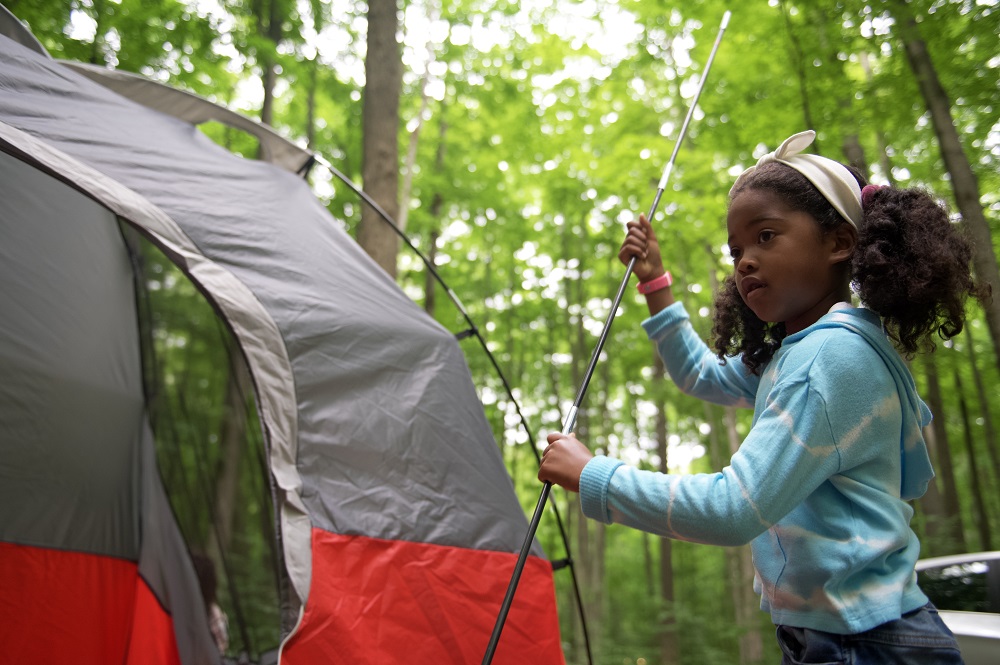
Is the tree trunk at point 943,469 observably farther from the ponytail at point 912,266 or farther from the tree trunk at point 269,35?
the tree trunk at point 269,35

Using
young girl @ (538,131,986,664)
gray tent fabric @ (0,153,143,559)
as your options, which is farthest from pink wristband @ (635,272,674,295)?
gray tent fabric @ (0,153,143,559)

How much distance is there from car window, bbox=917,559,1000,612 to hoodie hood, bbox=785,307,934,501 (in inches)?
95.6

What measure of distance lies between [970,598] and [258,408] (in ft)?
10.5

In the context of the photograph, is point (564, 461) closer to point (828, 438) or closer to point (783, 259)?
A: point (828, 438)

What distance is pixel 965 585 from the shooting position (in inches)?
127

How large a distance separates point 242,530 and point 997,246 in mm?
5120

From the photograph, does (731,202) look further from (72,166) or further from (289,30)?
(289,30)

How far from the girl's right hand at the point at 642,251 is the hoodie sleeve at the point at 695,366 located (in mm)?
125

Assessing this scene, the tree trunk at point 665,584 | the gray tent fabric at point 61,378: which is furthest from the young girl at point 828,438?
the tree trunk at point 665,584

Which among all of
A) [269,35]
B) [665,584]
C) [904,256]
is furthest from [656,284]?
[665,584]

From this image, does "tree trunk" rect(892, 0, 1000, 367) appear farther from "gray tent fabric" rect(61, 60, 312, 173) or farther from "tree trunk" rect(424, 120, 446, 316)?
"tree trunk" rect(424, 120, 446, 316)

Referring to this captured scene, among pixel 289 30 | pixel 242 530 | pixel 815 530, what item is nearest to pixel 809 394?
pixel 815 530

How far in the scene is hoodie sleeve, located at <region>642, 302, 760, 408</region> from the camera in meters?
1.71

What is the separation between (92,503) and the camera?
291cm
